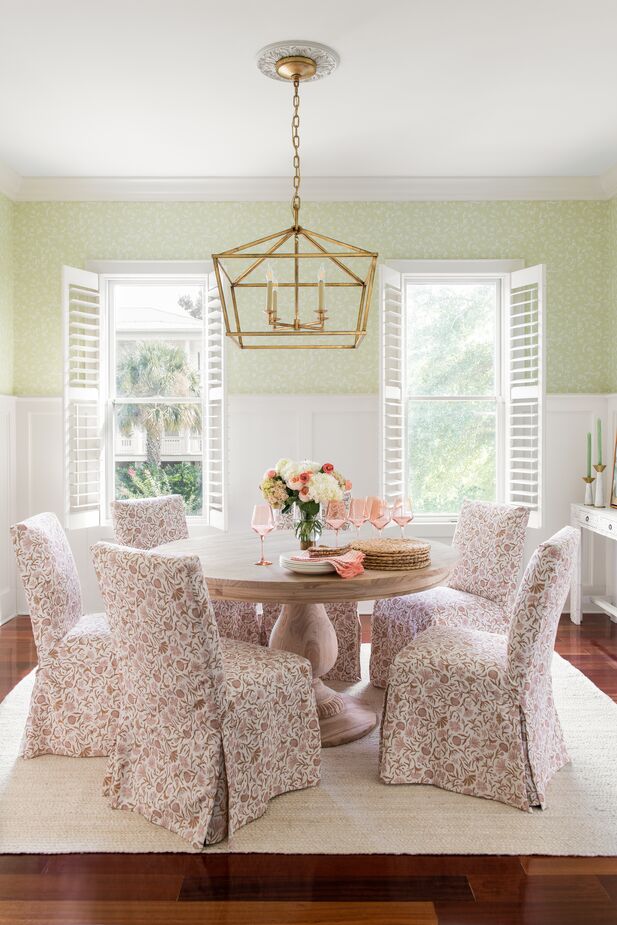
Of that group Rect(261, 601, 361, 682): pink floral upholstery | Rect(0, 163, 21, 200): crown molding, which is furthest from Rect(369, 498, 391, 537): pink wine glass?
Rect(0, 163, 21, 200): crown molding

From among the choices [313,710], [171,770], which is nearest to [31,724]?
[171,770]

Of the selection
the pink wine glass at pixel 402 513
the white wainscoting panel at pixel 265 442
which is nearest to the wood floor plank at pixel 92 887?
the pink wine glass at pixel 402 513

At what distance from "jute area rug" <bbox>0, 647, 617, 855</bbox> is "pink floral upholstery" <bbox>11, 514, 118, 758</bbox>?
0.26 ft

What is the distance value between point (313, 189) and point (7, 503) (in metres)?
2.87

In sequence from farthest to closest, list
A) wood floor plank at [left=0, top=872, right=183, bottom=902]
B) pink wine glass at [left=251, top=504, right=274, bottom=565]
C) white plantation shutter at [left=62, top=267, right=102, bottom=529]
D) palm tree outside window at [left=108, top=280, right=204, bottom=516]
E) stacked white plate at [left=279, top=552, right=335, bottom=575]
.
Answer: palm tree outside window at [left=108, top=280, right=204, bottom=516] < white plantation shutter at [left=62, top=267, right=102, bottom=529] < pink wine glass at [left=251, top=504, right=274, bottom=565] < stacked white plate at [left=279, top=552, right=335, bottom=575] < wood floor plank at [left=0, top=872, right=183, bottom=902]

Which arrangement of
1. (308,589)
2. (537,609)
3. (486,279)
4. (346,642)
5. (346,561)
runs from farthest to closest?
(486,279)
(346,642)
(346,561)
(308,589)
(537,609)

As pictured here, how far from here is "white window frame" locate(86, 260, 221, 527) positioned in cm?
513

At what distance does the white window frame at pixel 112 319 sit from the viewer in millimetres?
5133

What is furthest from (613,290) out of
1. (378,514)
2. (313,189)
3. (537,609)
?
(537,609)

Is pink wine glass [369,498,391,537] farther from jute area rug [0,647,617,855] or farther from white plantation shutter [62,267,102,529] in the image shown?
white plantation shutter [62,267,102,529]

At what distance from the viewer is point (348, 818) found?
251cm

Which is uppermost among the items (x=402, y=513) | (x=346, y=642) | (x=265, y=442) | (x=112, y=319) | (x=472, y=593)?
(x=112, y=319)

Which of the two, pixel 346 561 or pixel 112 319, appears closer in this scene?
pixel 346 561

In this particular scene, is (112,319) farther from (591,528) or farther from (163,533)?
(591,528)
